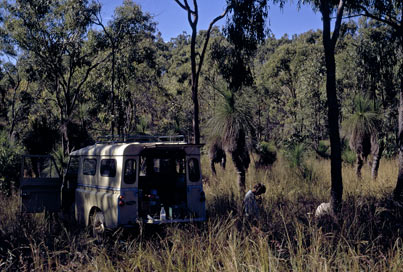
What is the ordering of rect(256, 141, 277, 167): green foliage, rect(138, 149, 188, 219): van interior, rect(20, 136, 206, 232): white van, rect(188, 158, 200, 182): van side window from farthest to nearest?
rect(256, 141, 277, 167): green foliage → rect(188, 158, 200, 182): van side window → rect(138, 149, 188, 219): van interior → rect(20, 136, 206, 232): white van

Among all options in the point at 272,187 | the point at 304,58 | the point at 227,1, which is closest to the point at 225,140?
the point at 272,187

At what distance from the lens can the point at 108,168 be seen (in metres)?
8.90

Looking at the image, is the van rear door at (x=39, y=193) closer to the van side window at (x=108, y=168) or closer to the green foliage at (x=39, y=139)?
the van side window at (x=108, y=168)

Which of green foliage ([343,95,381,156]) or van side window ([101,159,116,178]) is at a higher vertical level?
green foliage ([343,95,381,156])

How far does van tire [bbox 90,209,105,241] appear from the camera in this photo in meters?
8.63

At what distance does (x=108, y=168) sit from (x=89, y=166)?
110 centimetres

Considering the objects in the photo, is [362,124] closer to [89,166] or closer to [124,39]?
[89,166]

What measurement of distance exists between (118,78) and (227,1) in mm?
9761

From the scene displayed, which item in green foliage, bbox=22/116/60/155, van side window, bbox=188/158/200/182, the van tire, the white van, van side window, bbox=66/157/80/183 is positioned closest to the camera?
the white van

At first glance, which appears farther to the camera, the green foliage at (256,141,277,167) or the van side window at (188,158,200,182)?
the green foliage at (256,141,277,167)

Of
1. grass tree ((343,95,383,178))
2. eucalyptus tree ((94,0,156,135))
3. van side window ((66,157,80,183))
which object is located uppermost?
eucalyptus tree ((94,0,156,135))

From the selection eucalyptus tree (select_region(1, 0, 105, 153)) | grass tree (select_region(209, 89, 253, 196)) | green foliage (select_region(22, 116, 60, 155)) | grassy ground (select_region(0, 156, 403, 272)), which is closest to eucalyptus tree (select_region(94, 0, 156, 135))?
eucalyptus tree (select_region(1, 0, 105, 153))

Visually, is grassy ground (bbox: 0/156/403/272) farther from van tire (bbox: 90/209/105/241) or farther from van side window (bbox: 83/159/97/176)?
van side window (bbox: 83/159/97/176)

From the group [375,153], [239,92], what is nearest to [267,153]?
[375,153]
